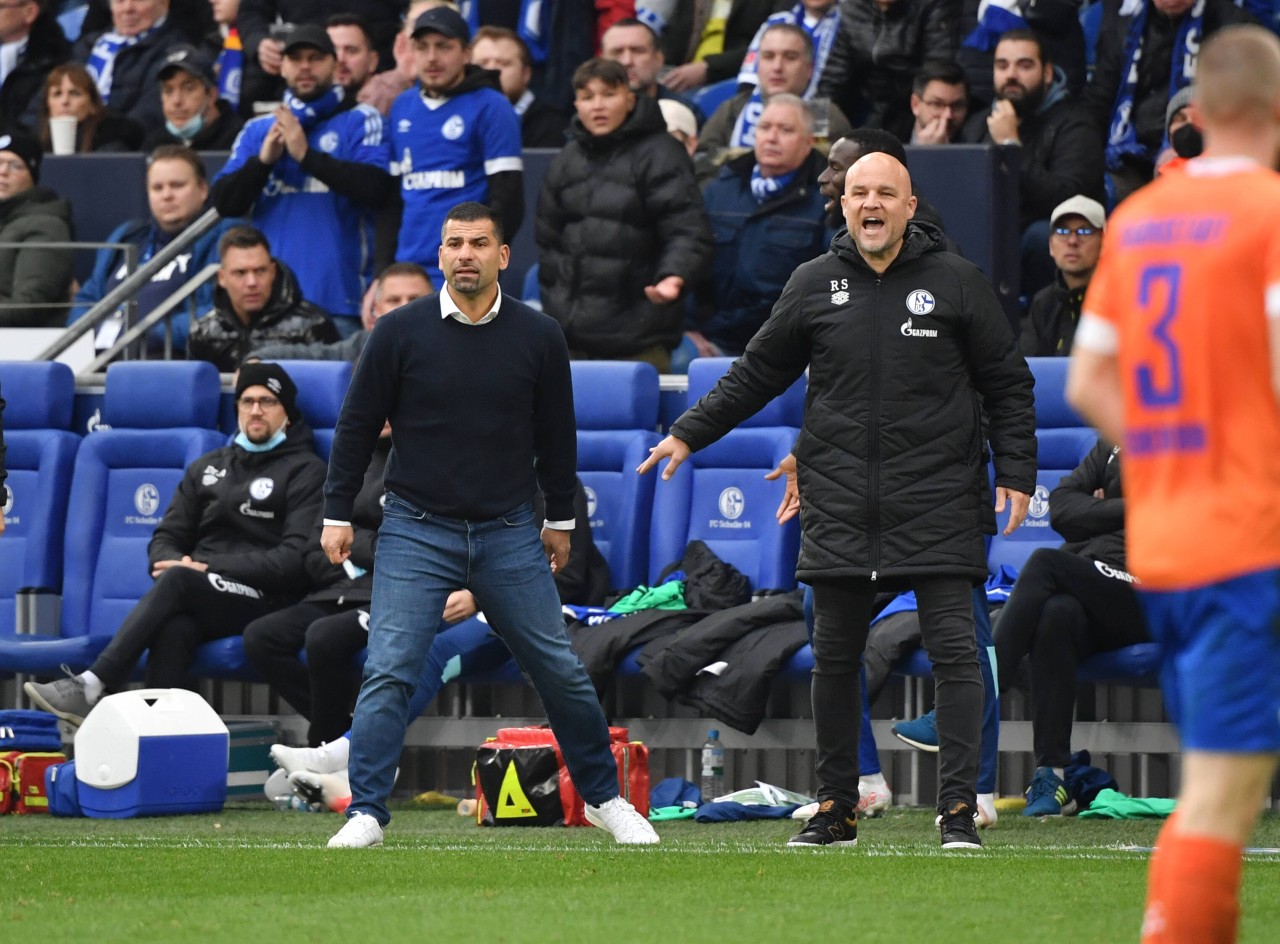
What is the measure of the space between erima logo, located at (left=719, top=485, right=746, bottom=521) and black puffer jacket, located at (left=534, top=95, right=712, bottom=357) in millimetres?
1219

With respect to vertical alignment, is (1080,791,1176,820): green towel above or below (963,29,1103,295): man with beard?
below

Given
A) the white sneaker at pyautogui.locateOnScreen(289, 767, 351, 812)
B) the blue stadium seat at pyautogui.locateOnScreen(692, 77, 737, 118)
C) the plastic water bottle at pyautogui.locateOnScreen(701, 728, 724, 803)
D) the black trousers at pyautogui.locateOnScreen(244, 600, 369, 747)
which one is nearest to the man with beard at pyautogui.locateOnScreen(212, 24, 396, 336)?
the blue stadium seat at pyautogui.locateOnScreen(692, 77, 737, 118)

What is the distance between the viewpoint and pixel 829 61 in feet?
43.4

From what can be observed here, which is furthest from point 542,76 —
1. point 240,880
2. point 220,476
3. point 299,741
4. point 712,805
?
point 240,880

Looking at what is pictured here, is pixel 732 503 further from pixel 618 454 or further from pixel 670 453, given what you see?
pixel 670 453

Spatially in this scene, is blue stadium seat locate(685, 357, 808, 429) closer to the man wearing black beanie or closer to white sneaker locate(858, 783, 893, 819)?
the man wearing black beanie

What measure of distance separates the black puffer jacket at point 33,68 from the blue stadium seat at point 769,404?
7.08 metres

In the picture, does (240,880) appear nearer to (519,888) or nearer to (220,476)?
(519,888)

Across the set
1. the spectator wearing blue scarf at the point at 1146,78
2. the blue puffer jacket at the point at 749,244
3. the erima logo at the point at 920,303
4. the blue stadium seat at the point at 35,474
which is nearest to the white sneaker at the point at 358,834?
the erima logo at the point at 920,303

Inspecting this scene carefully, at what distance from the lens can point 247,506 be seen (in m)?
11.4

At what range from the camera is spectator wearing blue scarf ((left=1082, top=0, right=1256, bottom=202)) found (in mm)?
12250

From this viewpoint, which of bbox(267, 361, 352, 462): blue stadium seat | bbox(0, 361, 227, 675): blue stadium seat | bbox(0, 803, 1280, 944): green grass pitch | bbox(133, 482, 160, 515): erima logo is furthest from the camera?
bbox(133, 482, 160, 515): erima logo

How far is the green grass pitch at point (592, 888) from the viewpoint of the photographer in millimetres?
5648

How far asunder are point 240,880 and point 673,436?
1916mm
